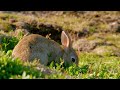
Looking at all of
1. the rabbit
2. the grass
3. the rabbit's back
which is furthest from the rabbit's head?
the rabbit's back

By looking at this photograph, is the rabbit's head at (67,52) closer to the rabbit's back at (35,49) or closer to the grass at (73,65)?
the grass at (73,65)

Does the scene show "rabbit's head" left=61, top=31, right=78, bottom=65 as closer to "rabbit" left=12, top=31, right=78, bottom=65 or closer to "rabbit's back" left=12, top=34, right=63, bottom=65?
"rabbit" left=12, top=31, right=78, bottom=65

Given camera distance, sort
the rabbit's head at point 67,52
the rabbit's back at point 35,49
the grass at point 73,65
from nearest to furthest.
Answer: the grass at point 73,65 → the rabbit's back at point 35,49 → the rabbit's head at point 67,52

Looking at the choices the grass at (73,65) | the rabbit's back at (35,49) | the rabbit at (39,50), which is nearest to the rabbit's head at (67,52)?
the rabbit at (39,50)

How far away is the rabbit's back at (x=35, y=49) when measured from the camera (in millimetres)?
8998

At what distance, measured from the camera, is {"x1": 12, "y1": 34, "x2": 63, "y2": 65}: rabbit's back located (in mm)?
8998

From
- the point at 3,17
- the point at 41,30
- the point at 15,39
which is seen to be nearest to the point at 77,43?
the point at 41,30

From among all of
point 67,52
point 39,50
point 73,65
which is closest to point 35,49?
point 39,50

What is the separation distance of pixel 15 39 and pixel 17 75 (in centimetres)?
527

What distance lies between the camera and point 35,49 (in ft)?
30.8

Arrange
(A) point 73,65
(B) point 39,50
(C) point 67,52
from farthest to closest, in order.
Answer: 1. (C) point 67,52
2. (B) point 39,50
3. (A) point 73,65

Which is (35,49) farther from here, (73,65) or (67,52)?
(67,52)

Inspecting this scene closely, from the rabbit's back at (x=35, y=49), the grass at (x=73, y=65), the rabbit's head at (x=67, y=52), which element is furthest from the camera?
the rabbit's head at (x=67, y=52)
